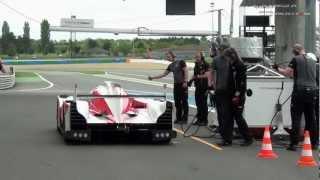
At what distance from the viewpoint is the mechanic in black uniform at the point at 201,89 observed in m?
16.4

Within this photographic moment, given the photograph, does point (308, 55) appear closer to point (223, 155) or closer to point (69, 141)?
point (223, 155)

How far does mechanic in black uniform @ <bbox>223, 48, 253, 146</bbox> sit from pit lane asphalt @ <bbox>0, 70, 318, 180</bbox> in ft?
1.01

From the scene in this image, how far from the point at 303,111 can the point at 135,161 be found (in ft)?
10.8

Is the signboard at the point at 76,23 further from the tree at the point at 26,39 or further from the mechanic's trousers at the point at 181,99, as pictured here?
the mechanic's trousers at the point at 181,99

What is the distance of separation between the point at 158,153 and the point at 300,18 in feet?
33.1

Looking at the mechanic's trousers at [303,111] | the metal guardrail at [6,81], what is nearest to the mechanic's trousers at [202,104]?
the mechanic's trousers at [303,111]

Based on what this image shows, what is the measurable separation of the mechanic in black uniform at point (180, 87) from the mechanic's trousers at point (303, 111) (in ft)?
16.2

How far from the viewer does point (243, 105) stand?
41.3 ft

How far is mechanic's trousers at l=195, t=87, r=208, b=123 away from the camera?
16388mm

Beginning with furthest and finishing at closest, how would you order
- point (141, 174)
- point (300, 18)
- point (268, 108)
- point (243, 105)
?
point (300, 18) → point (268, 108) → point (243, 105) → point (141, 174)

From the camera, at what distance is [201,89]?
1653 cm

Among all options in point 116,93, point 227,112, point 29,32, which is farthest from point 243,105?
point 29,32

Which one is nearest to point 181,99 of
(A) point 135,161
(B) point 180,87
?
(B) point 180,87

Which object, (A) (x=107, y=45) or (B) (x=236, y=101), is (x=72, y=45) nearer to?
(A) (x=107, y=45)
